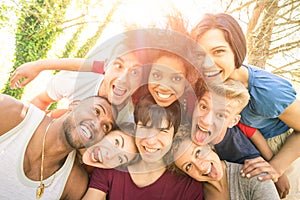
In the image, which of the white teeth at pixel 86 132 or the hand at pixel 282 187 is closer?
the white teeth at pixel 86 132

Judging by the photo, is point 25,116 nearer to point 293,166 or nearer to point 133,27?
point 133,27

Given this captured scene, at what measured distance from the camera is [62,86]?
175 centimetres

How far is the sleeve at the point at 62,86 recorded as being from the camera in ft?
5.63

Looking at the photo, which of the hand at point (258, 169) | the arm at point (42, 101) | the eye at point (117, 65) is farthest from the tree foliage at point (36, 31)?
the hand at point (258, 169)

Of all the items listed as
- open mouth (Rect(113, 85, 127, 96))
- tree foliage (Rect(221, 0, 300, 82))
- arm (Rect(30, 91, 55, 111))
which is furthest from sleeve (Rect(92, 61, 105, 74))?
tree foliage (Rect(221, 0, 300, 82))

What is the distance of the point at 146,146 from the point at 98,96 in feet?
0.91

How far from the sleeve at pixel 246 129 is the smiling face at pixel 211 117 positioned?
177mm

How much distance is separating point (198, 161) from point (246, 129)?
0.95ft

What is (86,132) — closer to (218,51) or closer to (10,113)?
(10,113)

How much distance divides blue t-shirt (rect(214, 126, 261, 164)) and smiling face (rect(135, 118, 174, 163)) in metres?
0.25

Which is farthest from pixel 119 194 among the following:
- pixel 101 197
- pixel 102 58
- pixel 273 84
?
pixel 273 84

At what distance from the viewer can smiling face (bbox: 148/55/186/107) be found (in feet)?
3.75

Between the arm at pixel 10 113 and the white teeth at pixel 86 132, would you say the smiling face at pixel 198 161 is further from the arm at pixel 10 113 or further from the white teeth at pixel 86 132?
the arm at pixel 10 113

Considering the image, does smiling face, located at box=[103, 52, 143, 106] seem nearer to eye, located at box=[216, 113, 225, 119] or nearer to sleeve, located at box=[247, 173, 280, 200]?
eye, located at box=[216, 113, 225, 119]
